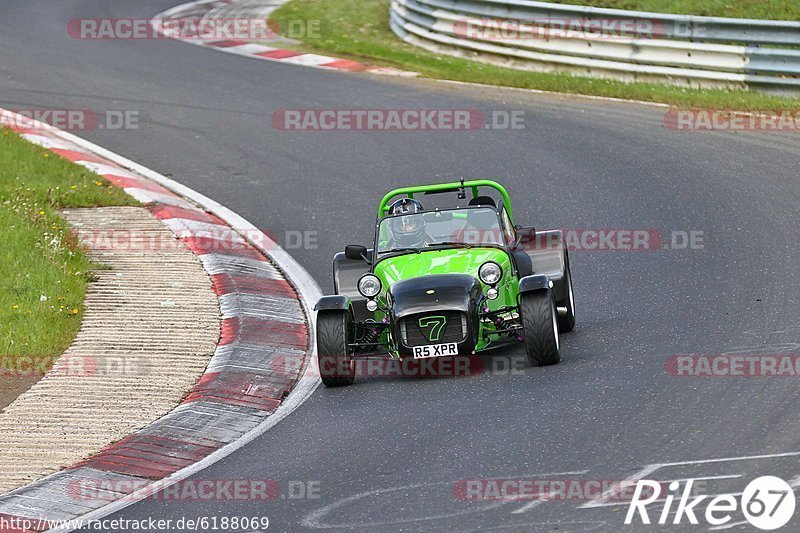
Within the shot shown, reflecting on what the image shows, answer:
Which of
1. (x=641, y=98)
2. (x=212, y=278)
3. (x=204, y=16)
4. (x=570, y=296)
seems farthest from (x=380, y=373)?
(x=204, y=16)

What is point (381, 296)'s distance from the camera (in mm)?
10586

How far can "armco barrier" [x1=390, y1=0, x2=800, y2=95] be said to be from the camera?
59.5 ft

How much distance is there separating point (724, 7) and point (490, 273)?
11.9m

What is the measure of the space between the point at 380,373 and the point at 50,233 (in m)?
4.49

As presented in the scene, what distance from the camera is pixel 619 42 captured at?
19.5 m

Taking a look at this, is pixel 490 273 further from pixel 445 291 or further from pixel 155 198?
pixel 155 198

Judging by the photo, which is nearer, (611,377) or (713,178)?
Answer: (611,377)

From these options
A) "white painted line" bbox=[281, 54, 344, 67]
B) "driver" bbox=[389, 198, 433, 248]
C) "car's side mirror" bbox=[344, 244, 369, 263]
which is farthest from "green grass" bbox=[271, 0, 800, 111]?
"car's side mirror" bbox=[344, 244, 369, 263]

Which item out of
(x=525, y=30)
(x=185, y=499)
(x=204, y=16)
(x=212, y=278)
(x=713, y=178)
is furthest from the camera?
(x=204, y=16)

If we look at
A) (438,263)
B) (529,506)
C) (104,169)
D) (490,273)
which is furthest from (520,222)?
(529,506)

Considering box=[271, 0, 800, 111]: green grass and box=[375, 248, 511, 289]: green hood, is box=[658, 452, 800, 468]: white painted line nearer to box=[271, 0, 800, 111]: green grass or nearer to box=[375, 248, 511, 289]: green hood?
box=[375, 248, 511, 289]: green hood

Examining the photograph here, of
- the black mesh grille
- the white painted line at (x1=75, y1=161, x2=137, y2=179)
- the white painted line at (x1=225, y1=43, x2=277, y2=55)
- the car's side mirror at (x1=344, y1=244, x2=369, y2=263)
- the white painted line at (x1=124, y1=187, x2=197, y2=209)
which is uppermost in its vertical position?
the white painted line at (x1=225, y1=43, x2=277, y2=55)

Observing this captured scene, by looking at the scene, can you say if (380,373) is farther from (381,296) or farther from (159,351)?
(159,351)

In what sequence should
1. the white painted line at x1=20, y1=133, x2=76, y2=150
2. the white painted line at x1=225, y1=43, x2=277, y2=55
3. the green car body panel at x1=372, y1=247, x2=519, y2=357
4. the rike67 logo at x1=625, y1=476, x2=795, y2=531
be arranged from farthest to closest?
the white painted line at x1=225, y1=43, x2=277, y2=55 < the white painted line at x1=20, y1=133, x2=76, y2=150 < the green car body panel at x1=372, y1=247, x2=519, y2=357 < the rike67 logo at x1=625, y1=476, x2=795, y2=531
